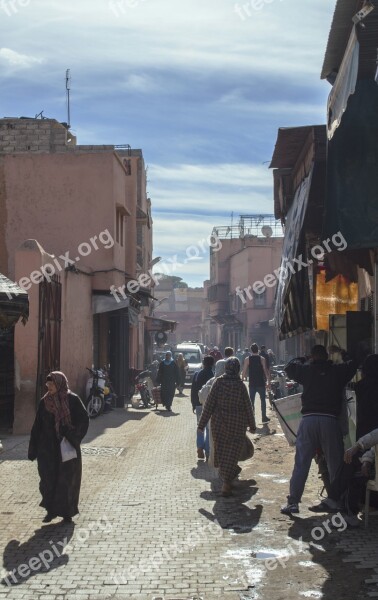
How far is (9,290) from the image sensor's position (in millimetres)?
10070

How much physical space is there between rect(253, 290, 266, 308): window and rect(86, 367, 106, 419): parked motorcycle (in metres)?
37.1

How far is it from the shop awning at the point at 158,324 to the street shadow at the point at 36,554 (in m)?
31.4

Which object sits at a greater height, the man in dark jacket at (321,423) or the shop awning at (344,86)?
the shop awning at (344,86)

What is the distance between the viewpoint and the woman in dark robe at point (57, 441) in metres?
8.09

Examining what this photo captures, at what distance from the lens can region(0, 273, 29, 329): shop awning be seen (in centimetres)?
1001

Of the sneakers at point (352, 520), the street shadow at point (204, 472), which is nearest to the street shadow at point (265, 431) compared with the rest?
the street shadow at point (204, 472)

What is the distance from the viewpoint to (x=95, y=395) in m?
18.9

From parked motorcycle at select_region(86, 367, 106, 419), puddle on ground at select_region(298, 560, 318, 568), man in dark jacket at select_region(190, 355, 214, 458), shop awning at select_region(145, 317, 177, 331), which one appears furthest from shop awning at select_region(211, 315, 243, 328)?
puddle on ground at select_region(298, 560, 318, 568)

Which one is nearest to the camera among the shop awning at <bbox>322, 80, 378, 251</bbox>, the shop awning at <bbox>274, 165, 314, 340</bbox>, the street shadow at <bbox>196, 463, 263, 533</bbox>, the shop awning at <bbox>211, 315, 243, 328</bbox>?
the shop awning at <bbox>322, 80, 378, 251</bbox>

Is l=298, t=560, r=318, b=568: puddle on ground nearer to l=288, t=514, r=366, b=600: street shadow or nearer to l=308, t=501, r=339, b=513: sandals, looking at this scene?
l=288, t=514, r=366, b=600: street shadow

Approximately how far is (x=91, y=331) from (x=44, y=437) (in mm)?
12784

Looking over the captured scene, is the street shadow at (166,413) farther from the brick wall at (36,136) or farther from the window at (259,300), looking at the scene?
the window at (259,300)

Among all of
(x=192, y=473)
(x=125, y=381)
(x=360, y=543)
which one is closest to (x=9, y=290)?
(x=192, y=473)

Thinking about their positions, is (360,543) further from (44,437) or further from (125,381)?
(125,381)
